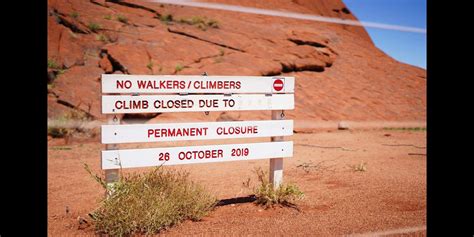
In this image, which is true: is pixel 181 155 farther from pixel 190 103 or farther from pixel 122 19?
pixel 122 19

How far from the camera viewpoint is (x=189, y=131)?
4.12 metres

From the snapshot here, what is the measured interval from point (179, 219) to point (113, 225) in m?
0.60

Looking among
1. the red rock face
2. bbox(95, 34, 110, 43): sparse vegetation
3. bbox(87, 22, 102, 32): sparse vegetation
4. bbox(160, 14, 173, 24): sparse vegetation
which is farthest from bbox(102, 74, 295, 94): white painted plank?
bbox(160, 14, 173, 24): sparse vegetation

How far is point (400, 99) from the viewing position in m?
19.2

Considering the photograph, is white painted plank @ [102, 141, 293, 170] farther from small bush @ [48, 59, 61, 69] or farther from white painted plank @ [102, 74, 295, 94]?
small bush @ [48, 59, 61, 69]

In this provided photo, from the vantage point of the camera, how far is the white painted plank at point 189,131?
153 inches

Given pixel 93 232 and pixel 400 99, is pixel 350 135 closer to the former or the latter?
pixel 400 99

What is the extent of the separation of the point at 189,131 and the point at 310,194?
186 centimetres

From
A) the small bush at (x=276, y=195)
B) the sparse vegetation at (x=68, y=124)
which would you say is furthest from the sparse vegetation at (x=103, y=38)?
the small bush at (x=276, y=195)

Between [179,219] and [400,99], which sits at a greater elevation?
[400,99]

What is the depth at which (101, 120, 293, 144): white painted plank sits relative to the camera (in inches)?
153

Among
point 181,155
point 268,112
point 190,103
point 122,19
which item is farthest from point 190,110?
point 122,19

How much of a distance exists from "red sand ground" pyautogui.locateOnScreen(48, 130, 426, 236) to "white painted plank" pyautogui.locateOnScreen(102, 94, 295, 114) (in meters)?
1.07
